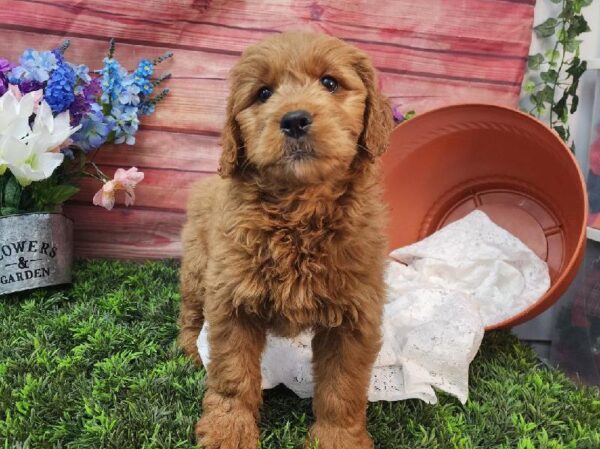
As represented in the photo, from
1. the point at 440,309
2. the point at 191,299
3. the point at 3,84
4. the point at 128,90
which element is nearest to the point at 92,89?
the point at 128,90

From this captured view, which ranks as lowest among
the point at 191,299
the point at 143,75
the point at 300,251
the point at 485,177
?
the point at 191,299

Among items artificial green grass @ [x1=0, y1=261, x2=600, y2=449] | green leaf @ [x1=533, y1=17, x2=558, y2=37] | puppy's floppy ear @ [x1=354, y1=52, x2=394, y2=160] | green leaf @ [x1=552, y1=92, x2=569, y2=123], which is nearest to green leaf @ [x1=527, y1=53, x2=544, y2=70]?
green leaf @ [x1=533, y1=17, x2=558, y2=37]

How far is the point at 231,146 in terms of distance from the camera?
5.72 feet

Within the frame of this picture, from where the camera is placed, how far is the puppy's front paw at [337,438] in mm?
1741

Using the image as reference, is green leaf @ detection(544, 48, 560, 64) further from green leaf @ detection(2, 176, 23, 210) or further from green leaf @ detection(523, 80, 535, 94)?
green leaf @ detection(2, 176, 23, 210)

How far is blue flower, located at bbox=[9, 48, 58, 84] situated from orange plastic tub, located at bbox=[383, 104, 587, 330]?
→ 6.07 ft

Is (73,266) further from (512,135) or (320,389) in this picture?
(512,135)

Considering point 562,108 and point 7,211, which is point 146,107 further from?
point 562,108

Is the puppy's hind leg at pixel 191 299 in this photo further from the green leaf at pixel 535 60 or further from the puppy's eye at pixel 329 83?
the green leaf at pixel 535 60

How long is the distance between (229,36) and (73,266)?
1609 mm

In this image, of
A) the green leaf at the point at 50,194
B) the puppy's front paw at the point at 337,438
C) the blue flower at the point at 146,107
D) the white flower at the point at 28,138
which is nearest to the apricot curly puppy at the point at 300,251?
the puppy's front paw at the point at 337,438

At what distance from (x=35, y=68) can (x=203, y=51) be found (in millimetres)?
907

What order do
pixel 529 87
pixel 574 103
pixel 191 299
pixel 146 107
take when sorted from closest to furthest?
pixel 191 299 → pixel 146 107 → pixel 574 103 → pixel 529 87

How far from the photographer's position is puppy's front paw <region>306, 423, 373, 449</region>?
1.74 metres
